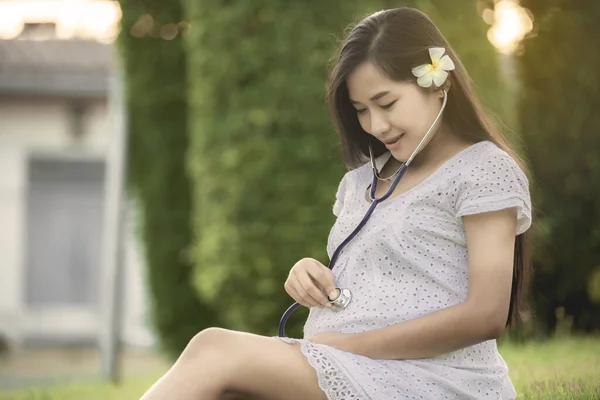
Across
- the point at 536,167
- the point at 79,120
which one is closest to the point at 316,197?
the point at 536,167

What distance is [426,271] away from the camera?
2.21 metres

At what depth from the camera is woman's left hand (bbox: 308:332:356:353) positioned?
2.13 m

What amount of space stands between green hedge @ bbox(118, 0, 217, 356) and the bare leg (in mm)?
5111

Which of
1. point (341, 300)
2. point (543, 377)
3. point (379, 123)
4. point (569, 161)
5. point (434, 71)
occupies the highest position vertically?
point (434, 71)

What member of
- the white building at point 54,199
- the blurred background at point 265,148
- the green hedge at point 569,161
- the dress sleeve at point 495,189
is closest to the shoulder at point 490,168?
the dress sleeve at point 495,189

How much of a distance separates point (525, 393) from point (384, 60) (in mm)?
1314

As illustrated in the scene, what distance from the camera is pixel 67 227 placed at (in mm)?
12000

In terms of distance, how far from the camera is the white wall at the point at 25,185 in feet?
37.1

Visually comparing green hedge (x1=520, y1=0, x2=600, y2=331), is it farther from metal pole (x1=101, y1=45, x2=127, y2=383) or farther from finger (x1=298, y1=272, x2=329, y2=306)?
finger (x1=298, y1=272, x2=329, y2=306)

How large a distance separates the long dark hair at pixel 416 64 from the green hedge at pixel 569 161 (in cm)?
430

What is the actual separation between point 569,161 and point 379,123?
15.4ft

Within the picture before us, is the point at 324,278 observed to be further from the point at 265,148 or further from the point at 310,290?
the point at 265,148

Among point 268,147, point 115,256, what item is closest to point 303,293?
point 268,147

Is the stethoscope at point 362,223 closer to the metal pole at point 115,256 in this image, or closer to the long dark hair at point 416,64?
the long dark hair at point 416,64
